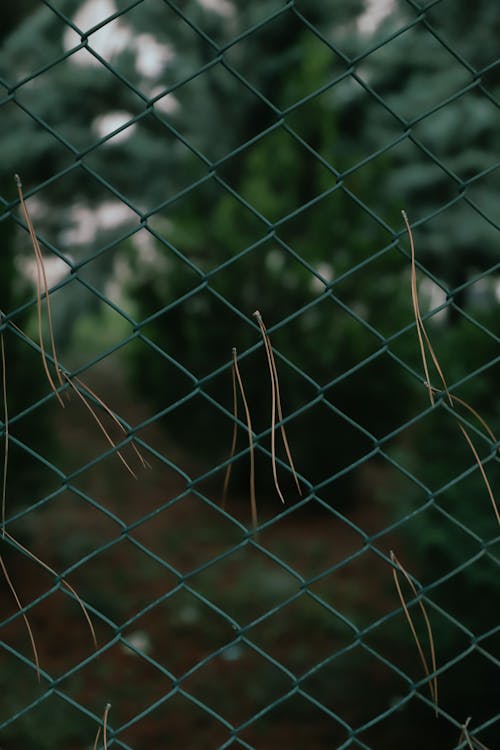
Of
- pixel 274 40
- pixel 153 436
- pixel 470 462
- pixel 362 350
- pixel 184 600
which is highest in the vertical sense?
pixel 470 462

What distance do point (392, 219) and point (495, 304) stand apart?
77.7 inches

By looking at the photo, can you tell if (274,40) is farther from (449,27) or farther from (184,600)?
(184,600)

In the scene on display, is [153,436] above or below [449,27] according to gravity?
below

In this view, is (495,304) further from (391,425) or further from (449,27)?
(449,27)

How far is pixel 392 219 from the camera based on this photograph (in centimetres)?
443

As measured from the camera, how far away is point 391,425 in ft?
14.5

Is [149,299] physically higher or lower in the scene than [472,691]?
lower

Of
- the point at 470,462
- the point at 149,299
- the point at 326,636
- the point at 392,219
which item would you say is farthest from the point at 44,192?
the point at 470,462

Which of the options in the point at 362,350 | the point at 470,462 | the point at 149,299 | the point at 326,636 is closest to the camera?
the point at 470,462

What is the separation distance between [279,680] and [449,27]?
4503 mm

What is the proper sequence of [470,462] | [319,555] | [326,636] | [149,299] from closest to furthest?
[470,462] < [326,636] < [319,555] < [149,299]

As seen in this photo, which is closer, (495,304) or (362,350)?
(495,304)

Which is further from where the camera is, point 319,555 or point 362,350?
point 362,350

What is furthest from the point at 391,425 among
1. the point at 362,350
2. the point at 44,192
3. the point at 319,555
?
the point at 44,192
